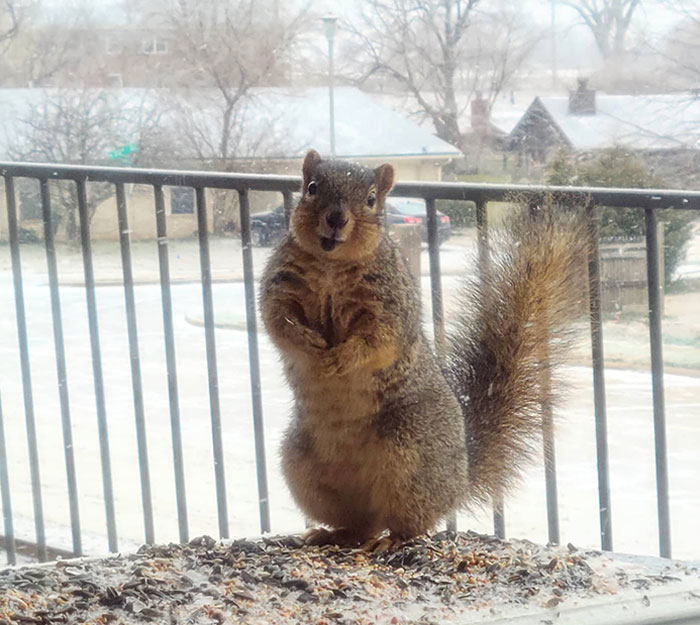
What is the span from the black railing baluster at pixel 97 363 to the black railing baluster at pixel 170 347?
12 centimetres

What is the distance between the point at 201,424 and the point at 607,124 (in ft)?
2.93

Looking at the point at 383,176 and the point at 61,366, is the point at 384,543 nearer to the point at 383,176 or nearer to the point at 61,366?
the point at 383,176

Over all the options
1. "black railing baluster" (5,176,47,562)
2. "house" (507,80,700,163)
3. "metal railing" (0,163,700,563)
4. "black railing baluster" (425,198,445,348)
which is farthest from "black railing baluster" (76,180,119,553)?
"house" (507,80,700,163)

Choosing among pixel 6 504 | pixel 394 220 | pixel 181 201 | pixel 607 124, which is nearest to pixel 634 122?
pixel 607 124

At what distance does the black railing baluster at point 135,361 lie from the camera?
1.77m

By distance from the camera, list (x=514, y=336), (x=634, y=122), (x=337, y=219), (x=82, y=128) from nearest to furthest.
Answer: (x=337, y=219)
(x=634, y=122)
(x=82, y=128)
(x=514, y=336)

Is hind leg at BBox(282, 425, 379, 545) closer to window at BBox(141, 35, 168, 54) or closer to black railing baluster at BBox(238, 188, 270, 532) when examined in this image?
black railing baluster at BBox(238, 188, 270, 532)

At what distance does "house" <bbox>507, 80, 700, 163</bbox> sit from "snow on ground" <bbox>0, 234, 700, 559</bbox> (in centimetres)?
28

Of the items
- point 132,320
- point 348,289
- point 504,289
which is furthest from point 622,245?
point 132,320

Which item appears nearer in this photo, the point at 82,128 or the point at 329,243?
the point at 329,243

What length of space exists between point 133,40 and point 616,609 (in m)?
1.14

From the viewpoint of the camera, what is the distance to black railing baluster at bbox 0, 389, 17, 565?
1996 millimetres

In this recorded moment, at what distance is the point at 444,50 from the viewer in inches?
63.1

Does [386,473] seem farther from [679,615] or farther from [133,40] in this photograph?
[133,40]
